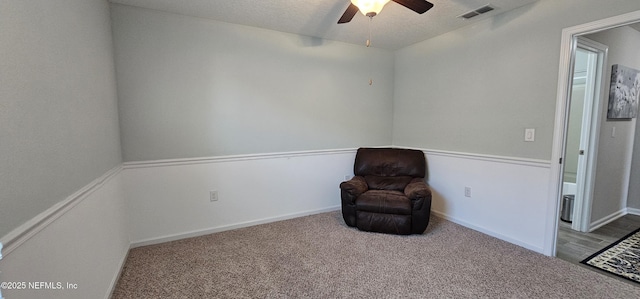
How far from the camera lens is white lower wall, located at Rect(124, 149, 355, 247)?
270cm

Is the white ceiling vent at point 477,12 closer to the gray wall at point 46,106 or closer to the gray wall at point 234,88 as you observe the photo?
the gray wall at point 234,88

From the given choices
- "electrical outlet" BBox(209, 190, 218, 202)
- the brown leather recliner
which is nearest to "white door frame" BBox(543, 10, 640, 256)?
the brown leather recliner

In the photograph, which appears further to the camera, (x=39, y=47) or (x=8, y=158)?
(x=39, y=47)

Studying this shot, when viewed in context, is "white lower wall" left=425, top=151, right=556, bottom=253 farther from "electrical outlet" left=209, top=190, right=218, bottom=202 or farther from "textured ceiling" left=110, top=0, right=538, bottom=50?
"electrical outlet" left=209, top=190, right=218, bottom=202

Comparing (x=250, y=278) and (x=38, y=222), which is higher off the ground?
(x=38, y=222)

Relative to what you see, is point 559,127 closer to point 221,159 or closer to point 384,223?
point 384,223

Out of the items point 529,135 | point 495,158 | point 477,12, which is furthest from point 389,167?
point 477,12

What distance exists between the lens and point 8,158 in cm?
88

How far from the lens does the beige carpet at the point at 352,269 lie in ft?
6.35

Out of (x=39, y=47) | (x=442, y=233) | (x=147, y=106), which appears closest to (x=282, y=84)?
(x=147, y=106)

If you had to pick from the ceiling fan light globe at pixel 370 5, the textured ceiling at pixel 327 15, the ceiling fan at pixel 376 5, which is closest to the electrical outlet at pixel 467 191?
the textured ceiling at pixel 327 15

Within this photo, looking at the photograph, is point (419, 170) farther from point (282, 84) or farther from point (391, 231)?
point (282, 84)

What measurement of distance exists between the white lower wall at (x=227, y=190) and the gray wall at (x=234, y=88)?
0.48ft

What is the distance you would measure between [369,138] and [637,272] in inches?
113
